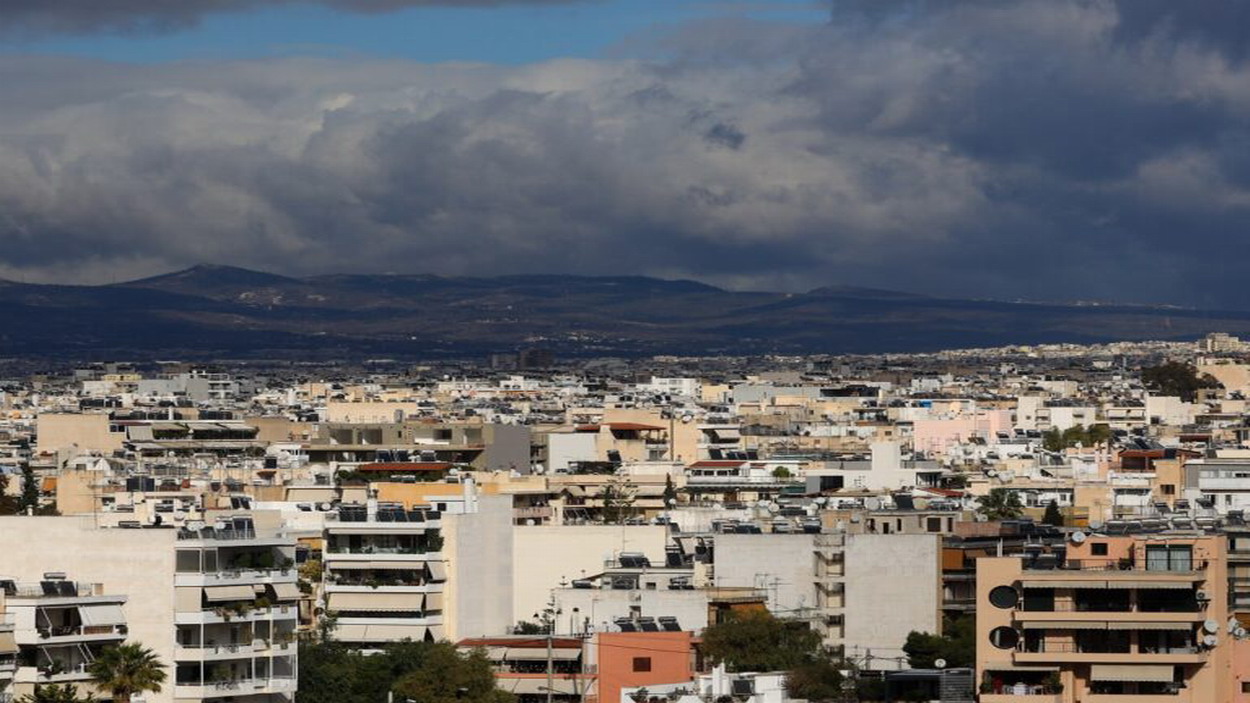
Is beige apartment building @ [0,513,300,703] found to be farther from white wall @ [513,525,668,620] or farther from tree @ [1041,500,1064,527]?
tree @ [1041,500,1064,527]

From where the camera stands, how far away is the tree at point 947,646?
61.0m

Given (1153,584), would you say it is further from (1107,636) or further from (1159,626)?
(1107,636)

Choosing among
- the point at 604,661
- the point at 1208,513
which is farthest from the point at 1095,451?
the point at 604,661

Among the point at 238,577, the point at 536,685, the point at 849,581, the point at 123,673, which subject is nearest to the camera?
the point at 123,673

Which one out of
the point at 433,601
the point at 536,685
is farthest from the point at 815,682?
the point at 433,601

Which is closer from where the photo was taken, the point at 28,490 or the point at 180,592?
the point at 180,592

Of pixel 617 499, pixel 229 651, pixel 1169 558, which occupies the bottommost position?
pixel 229 651

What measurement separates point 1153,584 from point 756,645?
10828mm

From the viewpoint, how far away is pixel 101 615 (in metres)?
52.2

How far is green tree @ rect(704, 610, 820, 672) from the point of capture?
62031 mm

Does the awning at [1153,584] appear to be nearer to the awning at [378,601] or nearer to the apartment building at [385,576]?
the apartment building at [385,576]

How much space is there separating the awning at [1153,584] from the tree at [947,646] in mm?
5595

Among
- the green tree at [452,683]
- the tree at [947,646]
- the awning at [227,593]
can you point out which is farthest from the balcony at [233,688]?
the tree at [947,646]

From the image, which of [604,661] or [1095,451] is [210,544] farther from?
[1095,451]
